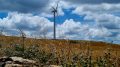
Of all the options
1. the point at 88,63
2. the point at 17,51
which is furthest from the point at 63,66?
the point at 17,51

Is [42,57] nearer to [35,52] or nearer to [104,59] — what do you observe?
[35,52]

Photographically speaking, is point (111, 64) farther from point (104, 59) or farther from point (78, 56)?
point (78, 56)

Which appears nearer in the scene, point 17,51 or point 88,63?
point 88,63

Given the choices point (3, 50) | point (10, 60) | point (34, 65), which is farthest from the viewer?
point (3, 50)

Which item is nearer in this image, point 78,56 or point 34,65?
point 34,65

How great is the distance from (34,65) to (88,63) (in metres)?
2.76

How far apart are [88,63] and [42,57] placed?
2436 millimetres

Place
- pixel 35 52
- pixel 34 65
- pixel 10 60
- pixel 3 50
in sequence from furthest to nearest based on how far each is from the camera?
pixel 3 50
pixel 35 52
pixel 10 60
pixel 34 65

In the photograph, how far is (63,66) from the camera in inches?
666

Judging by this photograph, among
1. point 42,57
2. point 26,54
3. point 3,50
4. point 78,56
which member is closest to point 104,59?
point 78,56

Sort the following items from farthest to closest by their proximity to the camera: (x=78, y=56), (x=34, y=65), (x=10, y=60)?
(x=78, y=56) < (x=10, y=60) < (x=34, y=65)

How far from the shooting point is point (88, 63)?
17.0m

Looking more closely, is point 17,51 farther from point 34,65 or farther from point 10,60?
point 34,65

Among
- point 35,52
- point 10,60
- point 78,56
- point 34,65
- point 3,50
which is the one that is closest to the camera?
point 34,65
